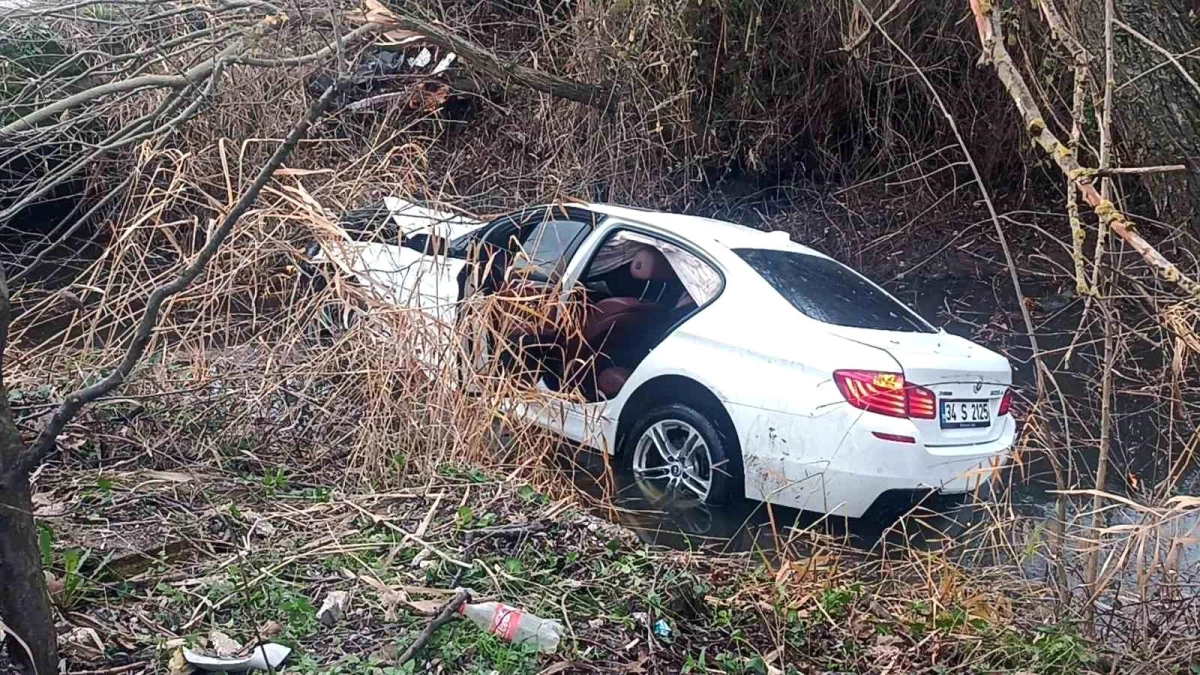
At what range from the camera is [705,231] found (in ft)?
19.6

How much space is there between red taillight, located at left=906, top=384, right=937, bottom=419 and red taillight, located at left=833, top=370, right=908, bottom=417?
4 centimetres

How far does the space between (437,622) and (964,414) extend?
3.25 metres

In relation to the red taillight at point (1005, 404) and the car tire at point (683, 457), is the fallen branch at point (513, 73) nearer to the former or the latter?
the car tire at point (683, 457)

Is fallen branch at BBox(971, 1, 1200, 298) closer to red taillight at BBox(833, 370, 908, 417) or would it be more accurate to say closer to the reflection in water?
red taillight at BBox(833, 370, 908, 417)

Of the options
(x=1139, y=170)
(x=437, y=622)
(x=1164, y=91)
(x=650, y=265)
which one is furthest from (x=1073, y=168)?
(x=650, y=265)

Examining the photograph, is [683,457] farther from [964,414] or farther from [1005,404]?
[1005,404]

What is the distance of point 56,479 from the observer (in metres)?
4.14

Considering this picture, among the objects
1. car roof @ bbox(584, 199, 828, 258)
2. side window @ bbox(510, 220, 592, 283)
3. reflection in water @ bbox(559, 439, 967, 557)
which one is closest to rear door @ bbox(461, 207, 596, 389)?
side window @ bbox(510, 220, 592, 283)

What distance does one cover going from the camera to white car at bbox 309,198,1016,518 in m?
4.95

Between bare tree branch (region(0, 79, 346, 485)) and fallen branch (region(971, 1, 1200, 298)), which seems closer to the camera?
bare tree branch (region(0, 79, 346, 485))

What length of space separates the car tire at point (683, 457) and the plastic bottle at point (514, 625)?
2122 millimetres

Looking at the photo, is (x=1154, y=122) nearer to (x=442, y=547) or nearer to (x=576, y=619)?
(x=576, y=619)

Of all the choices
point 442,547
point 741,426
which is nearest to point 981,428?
point 741,426

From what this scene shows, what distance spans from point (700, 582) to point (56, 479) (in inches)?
105
